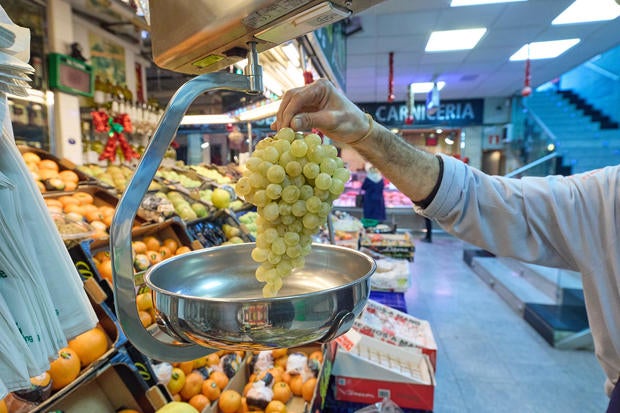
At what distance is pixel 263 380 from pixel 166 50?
5.10 feet

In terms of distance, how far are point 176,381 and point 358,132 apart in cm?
136

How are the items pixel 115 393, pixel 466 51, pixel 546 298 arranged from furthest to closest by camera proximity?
pixel 466 51 < pixel 546 298 < pixel 115 393

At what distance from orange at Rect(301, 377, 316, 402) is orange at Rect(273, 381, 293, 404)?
7cm

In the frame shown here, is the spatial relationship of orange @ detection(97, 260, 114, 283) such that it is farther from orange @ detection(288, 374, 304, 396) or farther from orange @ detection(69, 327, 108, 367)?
orange @ detection(288, 374, 304, 396)

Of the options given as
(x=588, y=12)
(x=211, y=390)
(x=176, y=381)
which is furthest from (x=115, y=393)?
(x=588, y=12)

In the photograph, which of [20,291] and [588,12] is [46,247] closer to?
[20,291]

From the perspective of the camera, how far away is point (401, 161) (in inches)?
43.2

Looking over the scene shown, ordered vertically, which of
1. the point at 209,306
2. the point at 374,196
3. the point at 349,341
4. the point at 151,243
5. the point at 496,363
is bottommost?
the point at 496,363

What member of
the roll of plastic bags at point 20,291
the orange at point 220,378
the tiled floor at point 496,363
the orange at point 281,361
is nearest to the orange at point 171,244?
the orange at point 220,378

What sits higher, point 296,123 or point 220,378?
point 296,123

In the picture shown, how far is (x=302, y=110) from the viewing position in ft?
2.59

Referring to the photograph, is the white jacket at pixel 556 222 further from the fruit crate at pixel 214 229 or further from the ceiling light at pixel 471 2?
the ceiling light at pixel 471 2

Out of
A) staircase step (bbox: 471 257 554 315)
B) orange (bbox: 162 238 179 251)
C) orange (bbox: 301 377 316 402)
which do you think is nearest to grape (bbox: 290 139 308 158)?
orange (bbox: 301 377 316 402)

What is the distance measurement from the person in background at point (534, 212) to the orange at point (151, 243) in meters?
1.41
